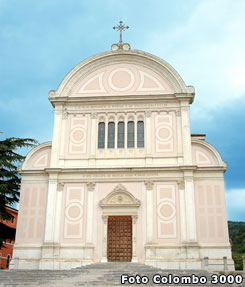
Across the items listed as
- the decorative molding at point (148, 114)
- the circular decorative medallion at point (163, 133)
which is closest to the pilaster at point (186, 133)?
the circular decorative medallion at point (163, 133)

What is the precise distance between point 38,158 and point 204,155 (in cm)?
1151

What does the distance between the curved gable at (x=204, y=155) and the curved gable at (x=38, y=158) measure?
399 inches

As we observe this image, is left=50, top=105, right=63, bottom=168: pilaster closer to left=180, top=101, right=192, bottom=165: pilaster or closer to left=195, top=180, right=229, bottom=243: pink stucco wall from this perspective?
left=180, top=101, right=192, bottom=165: pilaster

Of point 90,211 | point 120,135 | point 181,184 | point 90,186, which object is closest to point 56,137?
point 90,186

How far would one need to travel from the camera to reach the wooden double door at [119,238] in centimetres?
2208

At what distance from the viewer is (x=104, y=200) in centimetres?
2283

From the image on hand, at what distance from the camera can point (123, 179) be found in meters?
23.2

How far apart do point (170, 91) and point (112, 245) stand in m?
11.4

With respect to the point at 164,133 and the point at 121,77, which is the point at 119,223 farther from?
the point at 121,77

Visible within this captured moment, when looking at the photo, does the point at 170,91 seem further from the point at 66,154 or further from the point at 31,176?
the point at 31,176

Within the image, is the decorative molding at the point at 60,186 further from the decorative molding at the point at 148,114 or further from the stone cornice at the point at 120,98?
the decorative molding at the point at 148,114

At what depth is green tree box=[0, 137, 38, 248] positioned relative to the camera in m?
24.7

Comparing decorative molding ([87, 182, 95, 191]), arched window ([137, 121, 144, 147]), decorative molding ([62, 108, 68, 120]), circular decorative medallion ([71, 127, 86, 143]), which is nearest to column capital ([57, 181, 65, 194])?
decorative molding ([87, 182, 95, 191])

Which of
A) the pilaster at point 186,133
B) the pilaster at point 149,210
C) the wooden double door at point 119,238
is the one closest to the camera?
the pilaster at point 149,210
